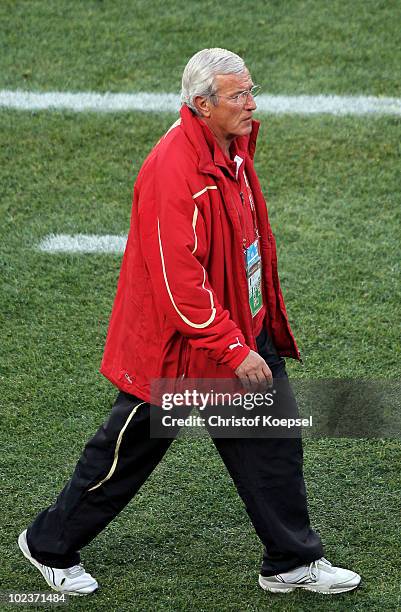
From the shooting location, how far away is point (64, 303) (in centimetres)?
634

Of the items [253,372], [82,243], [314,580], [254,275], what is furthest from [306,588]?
[82,243]

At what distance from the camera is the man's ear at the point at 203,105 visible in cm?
394

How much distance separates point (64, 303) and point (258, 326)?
2258 mm

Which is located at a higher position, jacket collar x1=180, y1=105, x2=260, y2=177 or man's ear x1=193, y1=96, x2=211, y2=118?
man's ear x1=193, y1=96, x2=211, y2=118

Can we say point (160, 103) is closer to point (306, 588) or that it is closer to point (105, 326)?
point (105, 326)

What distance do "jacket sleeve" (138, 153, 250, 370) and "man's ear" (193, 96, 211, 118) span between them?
24 centimetres

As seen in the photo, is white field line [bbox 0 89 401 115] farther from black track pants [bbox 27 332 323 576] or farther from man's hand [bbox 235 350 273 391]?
man's hand [bbox 235 350 273 391]

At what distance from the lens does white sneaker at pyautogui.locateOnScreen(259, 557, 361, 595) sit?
14.3 ft

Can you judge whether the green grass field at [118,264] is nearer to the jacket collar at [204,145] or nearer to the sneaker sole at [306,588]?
the sneaker sole at [306,588]

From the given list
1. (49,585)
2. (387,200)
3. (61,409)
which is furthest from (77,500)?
(387,200)

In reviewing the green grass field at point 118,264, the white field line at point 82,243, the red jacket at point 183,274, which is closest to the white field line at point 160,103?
the green grass field at point 118,264

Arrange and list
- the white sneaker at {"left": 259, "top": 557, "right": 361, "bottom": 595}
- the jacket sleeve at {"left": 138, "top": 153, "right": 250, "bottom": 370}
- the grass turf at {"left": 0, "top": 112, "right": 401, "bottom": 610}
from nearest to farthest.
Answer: the jacket sleeve at {"left": 138, "top": 153, "right": 250, "bottom": 370} < the white sneaker at {"left": 259, "top": 557, "right": 361, "bottom": 595} < the grass turf at {"left": 0, "top": 112, "right": 401, "bottom": 610}

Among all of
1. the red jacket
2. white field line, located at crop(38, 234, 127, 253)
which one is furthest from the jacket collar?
white field line, located at crop(38, 234, 127, 253)

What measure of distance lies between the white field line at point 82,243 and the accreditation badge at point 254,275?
8.72 ft
